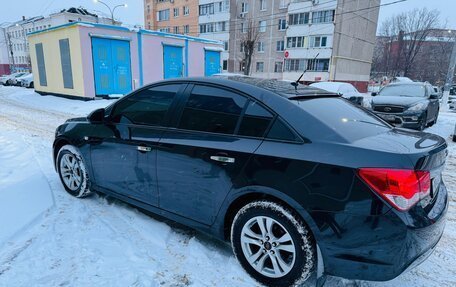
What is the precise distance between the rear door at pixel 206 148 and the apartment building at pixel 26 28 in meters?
55.1

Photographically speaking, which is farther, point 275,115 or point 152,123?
point 152,123

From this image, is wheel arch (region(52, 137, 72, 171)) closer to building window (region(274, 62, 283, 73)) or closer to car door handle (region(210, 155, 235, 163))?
car door handle (region(210, 155, 235, 163))

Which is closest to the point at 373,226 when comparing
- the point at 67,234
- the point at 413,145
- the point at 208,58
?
the point at 413,145

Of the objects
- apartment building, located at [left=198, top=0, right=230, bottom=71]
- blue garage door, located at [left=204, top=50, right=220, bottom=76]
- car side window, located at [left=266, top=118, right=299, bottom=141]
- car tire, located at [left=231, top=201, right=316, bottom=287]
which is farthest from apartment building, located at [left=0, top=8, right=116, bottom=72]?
car tire, located at [left=231, top=201, right=316, bottom=287]

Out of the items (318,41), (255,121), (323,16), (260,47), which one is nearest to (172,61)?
(255,121)

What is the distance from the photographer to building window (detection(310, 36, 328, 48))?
112 feet

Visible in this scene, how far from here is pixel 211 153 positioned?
Answer: 8.54ft

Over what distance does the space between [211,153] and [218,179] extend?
0.23 metres

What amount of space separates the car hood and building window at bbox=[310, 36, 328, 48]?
2713 centimetres

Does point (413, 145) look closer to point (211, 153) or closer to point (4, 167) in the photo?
point (211, 153)

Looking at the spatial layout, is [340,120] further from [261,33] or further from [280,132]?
[261,33]

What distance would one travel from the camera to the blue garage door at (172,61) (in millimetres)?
19172

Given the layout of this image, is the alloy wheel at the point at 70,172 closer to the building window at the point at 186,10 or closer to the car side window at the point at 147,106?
the car side window at the point at 147,106

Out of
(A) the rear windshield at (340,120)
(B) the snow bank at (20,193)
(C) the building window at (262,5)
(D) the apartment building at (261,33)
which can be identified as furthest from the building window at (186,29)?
(A) the rear windshield at (340,120)
